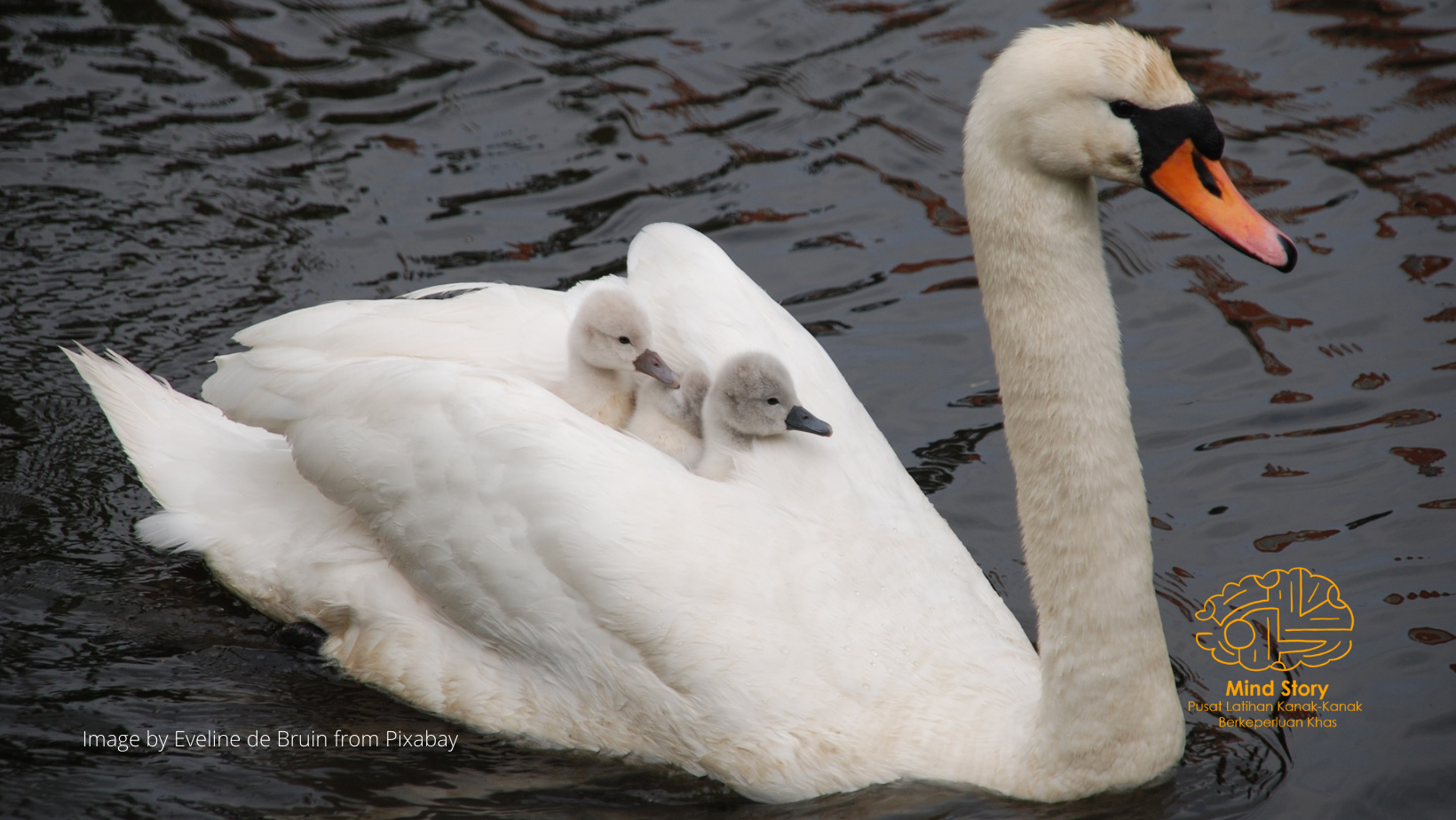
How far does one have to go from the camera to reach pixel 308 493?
220 inches

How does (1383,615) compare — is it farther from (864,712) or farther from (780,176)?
(780,176)

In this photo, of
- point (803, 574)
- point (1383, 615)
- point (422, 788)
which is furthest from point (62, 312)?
point (1383, 615)

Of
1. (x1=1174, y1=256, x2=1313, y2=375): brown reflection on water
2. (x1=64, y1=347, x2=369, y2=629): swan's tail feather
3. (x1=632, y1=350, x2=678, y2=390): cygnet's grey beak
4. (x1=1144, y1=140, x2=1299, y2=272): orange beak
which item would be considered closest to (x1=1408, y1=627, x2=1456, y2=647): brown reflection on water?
(x1=1174, y1=256, x2=1313, y2=375): brown reflection on water

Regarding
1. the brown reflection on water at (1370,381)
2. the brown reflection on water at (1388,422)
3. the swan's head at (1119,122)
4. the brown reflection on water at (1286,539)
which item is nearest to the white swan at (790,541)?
the swan's head at (1119,122)

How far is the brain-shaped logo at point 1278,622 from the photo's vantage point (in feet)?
17.8

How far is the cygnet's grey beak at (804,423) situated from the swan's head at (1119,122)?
139cm

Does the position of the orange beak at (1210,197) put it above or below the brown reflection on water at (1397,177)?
above

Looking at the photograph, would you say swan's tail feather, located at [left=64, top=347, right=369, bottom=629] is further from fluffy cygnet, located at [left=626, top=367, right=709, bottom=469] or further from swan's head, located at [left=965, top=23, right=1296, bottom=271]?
swan's head, located at [left=965, top=23, right=1296, bottom=271]

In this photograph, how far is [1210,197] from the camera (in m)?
3.96

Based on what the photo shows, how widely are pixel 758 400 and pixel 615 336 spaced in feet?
1.99

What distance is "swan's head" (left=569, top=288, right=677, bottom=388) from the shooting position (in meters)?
5.31

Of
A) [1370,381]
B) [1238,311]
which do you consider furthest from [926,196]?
[1370,381]

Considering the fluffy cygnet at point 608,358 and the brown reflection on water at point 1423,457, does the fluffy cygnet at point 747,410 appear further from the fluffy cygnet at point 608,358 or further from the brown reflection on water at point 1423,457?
the brown reflection on water at point 1423,457

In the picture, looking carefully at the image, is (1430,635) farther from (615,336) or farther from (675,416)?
(615,336)
